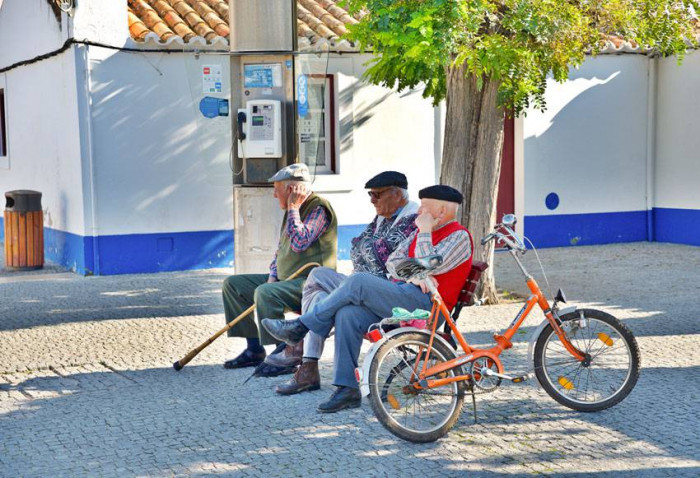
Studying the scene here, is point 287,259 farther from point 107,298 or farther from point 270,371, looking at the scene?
point 107,298

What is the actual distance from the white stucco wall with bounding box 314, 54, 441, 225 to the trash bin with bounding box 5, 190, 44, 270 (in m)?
3.57

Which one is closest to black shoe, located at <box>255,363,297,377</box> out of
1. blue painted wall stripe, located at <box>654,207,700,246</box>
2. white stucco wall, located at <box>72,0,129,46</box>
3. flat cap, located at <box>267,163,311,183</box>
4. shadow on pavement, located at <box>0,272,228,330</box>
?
flat cap, located at <box>267,163,311,183</box>

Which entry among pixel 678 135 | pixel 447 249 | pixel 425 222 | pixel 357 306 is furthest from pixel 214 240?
pixel 447 249

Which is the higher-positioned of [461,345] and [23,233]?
[23,233]

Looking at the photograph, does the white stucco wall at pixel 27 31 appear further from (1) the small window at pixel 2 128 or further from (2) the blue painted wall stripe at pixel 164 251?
(2) the blue painted wall stripe at pixel 164 251

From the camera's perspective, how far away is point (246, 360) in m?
7.07

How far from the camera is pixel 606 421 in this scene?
5.55 m

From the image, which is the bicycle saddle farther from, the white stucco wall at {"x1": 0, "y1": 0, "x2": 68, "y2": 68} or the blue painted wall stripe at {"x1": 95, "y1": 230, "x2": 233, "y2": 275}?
the white stucco wall at {"x1": 0, "y1": 0, "x2": 68, "y2": 68}

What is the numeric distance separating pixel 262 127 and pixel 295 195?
7.40ft

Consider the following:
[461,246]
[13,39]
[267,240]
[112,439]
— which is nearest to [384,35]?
[267,240]

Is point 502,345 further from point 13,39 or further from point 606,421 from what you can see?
point 13,39

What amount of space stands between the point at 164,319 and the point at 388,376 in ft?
13.8

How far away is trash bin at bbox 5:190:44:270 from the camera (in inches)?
495

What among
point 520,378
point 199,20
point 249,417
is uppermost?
point 199,20
